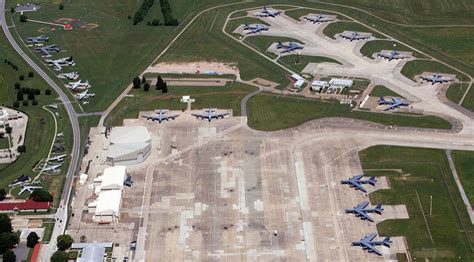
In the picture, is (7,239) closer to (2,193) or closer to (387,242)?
(2,193)

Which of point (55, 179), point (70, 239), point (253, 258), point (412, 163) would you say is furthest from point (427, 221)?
point (55, 179)

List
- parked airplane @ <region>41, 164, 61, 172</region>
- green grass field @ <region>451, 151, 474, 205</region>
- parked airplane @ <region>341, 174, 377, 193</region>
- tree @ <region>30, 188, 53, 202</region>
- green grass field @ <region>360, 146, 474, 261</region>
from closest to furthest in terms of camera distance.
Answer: green grass field @ <region>360, 146, 474, 261</region>, tree @ <region>30, 188, 53, 202</region>, green grass field @ <region>451, 151, 474, 205</region>, parked airplane @ <region>341, 174, 377, 193</region>, parked airplane @ <region>41, 164, 61, 172</region>

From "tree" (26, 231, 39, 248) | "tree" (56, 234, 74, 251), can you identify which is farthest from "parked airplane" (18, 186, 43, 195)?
"tree" (56, 234, 74, 251)

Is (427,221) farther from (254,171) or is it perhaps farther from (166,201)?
(166,201)

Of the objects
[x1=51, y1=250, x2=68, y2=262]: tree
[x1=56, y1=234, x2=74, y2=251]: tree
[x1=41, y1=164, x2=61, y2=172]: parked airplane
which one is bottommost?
[x1=51, y1=250, x2=68, y2=262]: tree

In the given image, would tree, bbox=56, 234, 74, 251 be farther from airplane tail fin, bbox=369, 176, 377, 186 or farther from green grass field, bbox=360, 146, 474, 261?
airplane tail fin, bbox=369, 176, 377, 186
